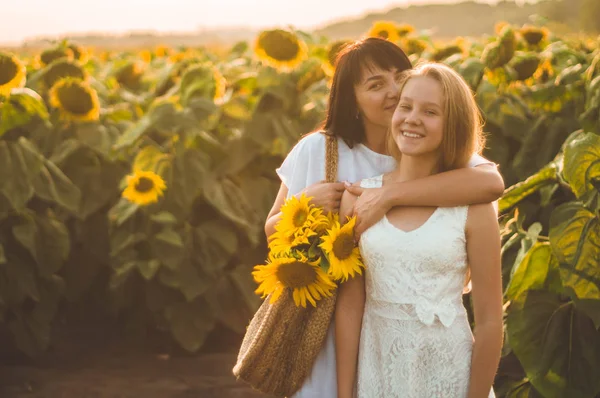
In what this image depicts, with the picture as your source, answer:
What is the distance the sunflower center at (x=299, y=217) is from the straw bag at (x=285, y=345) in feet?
0.61

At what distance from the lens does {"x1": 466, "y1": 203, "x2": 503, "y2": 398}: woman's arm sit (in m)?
2.29

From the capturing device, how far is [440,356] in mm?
2354

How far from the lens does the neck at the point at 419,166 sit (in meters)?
2.42

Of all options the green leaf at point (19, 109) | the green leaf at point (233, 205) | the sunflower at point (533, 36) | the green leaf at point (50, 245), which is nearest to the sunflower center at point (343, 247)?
the green leaf at point (233, 205)

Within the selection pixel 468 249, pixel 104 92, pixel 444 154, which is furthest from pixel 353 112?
pixel 104 92

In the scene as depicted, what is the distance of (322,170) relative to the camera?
2.67 meters

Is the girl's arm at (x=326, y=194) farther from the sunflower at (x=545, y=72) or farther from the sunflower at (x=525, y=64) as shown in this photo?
the sunflower at (x=545, y=72)

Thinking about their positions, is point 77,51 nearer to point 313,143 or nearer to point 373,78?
point 313,143

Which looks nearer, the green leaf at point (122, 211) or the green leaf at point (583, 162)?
the green leaf at point (583, 162)

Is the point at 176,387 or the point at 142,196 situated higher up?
the point at 142,196

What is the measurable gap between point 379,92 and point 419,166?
295 mm

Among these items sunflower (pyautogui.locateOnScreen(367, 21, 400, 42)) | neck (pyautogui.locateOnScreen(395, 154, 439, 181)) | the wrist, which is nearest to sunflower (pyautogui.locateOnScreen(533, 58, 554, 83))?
sunflower (pyautogui.locateOnScreen(367, 21, 400, 42))

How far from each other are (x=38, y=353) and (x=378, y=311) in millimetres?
2650

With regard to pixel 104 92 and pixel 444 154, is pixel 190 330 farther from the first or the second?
pixel 444 154
